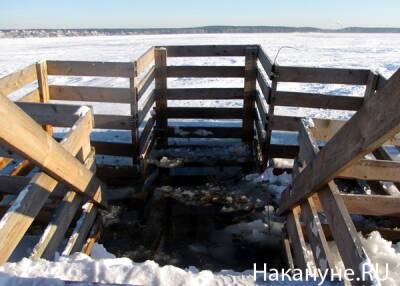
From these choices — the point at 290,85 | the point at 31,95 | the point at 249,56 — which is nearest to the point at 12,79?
the point at 31,95

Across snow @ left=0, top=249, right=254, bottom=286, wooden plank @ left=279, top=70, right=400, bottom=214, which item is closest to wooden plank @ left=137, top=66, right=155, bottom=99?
wooden plank @ left=279, top=70, right=400, bottom=214

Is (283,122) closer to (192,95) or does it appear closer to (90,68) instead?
(192,95)

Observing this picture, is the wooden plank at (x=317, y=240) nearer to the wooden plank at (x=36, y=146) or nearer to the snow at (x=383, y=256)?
the snow at (x=383, y=256)

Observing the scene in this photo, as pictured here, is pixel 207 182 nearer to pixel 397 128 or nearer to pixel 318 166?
pixel 318 166

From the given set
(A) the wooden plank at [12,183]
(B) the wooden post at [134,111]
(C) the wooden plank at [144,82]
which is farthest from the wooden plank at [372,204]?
(C) the wooden plank at [144,82]

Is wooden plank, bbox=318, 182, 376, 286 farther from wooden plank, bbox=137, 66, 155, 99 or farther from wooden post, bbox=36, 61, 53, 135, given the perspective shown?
wooden post, bbox=36, 61, 53, 135

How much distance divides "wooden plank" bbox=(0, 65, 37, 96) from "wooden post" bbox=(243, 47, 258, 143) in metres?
3.50

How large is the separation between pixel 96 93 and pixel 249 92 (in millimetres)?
2784

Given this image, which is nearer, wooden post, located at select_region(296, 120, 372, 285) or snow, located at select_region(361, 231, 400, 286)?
wooden post, located at select_region(296, 120, 372, 285)

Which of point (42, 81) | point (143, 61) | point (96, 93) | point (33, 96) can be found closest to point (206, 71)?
point (143, 61)

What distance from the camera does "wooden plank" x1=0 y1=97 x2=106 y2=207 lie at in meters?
1.89

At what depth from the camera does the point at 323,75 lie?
5547mm

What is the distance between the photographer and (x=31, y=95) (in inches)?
220

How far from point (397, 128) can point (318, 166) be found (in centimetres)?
101
